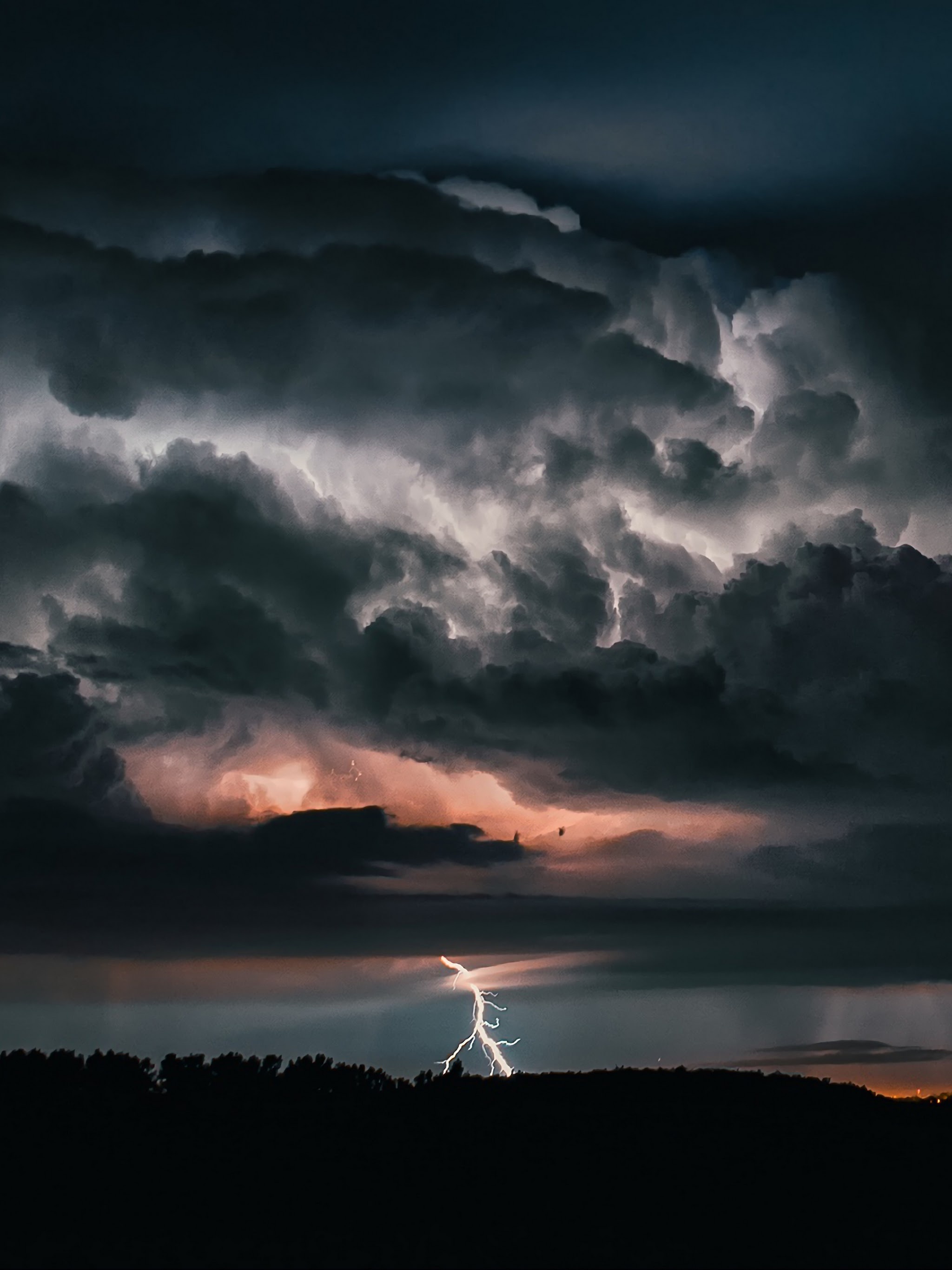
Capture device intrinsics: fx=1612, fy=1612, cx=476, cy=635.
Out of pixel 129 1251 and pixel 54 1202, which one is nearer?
pixel 129 1251

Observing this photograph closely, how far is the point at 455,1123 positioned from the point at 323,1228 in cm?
1074

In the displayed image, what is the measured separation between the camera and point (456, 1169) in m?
48.8

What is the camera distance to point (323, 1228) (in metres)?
43.0

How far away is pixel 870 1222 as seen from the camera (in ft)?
145

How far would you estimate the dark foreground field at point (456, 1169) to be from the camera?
137 ft

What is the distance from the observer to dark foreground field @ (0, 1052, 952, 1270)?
137ft

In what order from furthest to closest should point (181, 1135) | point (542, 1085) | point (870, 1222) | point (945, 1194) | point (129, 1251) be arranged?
point (542, 1085)
point (181, 1135)
point (945, 1194)
point (870, 1222)
point (129, 1251)

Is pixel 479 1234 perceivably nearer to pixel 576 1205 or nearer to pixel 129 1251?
pixel 576 1205

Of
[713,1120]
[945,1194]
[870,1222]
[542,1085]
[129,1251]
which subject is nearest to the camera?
[129,1251]

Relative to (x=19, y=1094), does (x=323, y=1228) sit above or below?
below

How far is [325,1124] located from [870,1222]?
17.6 meters

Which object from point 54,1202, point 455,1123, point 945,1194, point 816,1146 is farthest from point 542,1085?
point 54,1202

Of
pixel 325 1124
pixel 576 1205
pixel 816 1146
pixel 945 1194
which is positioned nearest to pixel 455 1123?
pixel 325 1124

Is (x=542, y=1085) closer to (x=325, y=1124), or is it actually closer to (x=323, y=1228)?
(x=325, y=1124)
